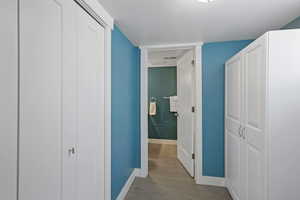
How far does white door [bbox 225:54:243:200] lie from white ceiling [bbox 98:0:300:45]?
1.28 ft

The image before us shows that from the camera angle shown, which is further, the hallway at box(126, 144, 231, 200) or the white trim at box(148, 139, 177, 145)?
the white trim at box(148, 139, 177, 145)

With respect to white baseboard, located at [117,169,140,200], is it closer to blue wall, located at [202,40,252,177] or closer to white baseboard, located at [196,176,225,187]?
white baseboard, located at [196,176,225,187]

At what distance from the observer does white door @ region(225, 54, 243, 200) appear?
188 cm

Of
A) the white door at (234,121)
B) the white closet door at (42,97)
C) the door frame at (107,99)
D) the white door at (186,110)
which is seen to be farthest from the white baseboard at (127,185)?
the white door at (234,121)

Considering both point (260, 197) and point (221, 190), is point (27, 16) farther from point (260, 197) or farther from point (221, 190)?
point (221, 190)

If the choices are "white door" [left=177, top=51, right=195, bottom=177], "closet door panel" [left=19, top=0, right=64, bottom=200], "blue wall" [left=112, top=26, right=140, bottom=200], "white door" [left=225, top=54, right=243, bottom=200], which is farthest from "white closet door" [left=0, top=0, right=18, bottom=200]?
"white door" [left=177, top=51, right=195, bottom=177]

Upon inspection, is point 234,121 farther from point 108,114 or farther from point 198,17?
point 108,114

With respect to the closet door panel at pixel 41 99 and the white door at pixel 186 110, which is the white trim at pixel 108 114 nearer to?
the closet door panel at pixel 41 99

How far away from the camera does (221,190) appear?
234 cm

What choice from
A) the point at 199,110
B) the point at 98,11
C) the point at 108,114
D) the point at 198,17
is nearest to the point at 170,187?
the point at 199,110

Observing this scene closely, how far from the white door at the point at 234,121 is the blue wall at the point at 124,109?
4.40 feet

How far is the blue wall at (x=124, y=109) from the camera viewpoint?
1.92 meters

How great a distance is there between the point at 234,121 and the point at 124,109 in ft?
4.62

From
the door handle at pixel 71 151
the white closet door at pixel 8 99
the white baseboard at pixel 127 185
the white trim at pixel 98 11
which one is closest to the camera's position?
the white closet door at pixel 8 99
